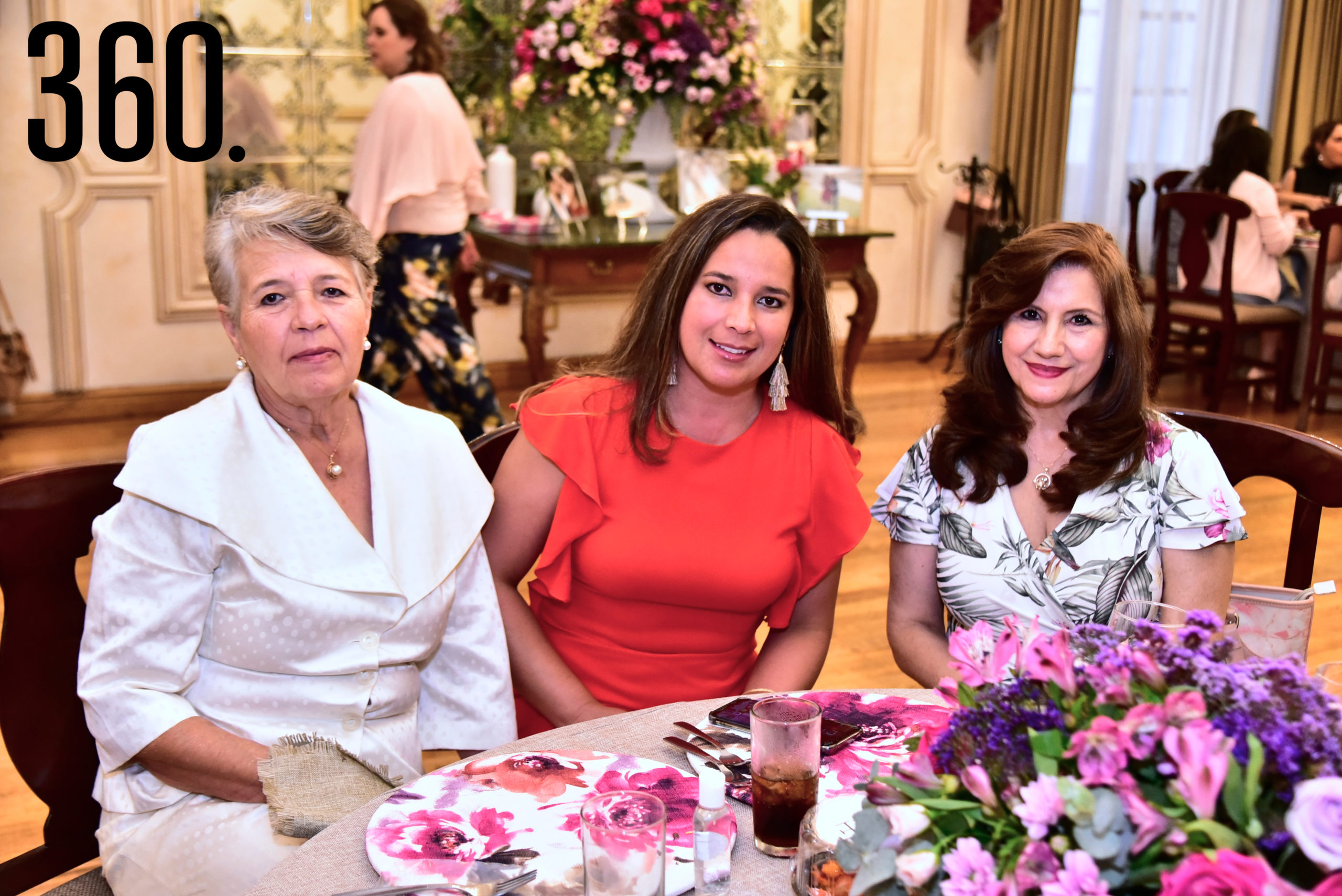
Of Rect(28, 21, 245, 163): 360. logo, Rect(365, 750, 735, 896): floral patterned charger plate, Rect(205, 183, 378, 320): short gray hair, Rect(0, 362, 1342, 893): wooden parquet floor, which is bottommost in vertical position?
Rect(0, 362, 1342, 893): wooden parquet floor

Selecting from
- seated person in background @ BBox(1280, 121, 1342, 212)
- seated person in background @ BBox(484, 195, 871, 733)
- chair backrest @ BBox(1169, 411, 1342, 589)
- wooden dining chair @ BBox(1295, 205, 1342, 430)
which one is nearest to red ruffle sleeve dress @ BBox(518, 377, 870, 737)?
seated person in background @ BBox(484, 195, 871, 733)

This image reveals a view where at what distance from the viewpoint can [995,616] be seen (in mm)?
1855

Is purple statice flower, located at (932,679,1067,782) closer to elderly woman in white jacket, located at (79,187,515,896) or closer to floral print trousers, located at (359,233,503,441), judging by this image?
elderly woman in white jacket, located at (79,187,515,896)

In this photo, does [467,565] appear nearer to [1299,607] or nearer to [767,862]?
[767,862]

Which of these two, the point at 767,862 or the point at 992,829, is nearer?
the point at 992,829

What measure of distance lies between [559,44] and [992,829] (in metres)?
4.61

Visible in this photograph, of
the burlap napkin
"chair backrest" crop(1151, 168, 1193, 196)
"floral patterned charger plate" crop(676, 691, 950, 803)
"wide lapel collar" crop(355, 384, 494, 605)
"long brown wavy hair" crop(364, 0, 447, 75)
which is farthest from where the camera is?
"chair backrest" crop(1151, 168, 1193, 196)

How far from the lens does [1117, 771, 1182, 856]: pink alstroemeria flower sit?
0.69 m

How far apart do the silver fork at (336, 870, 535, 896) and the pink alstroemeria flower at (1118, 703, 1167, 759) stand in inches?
21.2

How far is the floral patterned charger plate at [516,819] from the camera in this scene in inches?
42.2

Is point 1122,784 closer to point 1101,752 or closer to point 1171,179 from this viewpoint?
point 1101,752

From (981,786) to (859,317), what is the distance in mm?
4837

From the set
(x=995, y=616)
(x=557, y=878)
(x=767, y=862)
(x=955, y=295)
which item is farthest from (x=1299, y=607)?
(x=955, y=295)

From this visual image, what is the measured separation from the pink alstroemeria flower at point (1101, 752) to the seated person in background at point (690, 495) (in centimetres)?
112
